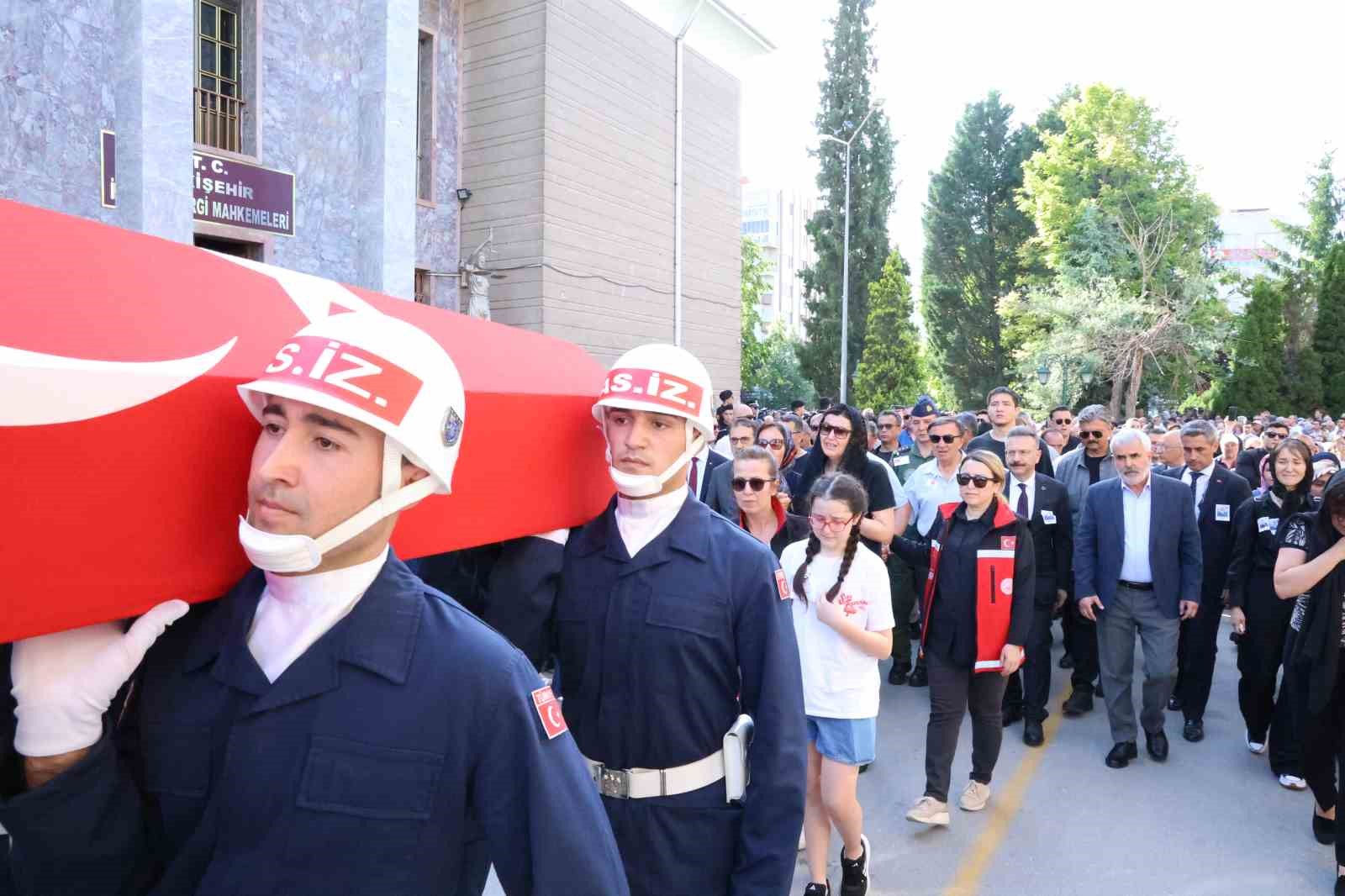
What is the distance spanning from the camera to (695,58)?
21.8 metres

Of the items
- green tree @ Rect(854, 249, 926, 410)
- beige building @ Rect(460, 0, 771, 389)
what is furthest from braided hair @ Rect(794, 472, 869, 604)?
green tree @ Rect(854, 249, 926, 410)

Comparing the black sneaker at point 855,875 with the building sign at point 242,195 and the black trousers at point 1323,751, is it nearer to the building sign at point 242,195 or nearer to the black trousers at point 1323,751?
the black trousers at point 1323,751

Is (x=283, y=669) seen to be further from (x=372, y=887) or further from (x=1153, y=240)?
(x=1153, y=240)

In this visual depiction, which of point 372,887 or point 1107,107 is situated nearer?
point 372,887

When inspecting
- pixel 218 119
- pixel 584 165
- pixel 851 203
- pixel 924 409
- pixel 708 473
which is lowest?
pixel 708 473

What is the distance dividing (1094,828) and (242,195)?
10.9 meters

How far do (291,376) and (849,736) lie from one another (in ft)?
11.0

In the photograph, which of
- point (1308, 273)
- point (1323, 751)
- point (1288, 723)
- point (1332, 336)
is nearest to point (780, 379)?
point (1332, 336)

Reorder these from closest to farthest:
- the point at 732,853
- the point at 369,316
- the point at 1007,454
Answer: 1. the point at 369,316
2. the point at 732,853
3. the point at 1007,454

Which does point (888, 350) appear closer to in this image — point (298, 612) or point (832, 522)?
point (832, 522)

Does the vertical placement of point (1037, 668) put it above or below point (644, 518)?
below

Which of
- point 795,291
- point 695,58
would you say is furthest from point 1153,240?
point 795,291

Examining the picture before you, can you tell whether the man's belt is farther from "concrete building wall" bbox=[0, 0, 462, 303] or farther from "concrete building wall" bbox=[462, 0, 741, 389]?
"concrete building wall" bbox=[462, 0, 741, 389]

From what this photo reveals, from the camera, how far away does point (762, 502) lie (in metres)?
4.71
